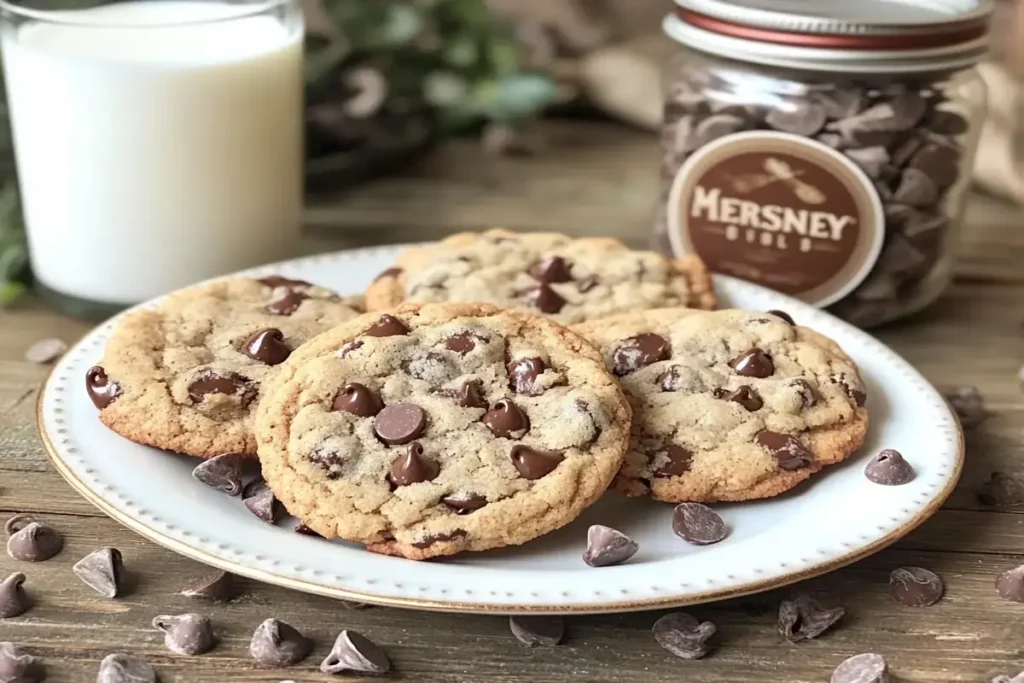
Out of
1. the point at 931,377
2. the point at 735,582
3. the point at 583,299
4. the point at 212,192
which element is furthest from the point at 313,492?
the point at 931,377

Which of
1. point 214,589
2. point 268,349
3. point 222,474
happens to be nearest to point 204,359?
point 268,349

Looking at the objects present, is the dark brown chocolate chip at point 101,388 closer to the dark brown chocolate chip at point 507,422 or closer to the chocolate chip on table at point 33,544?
the chocolate chip on table at point 33,544

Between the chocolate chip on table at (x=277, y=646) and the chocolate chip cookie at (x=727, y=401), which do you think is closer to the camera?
the chocolate chip on table at (x=277, y=646)

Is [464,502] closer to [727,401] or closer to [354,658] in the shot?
[354,658]

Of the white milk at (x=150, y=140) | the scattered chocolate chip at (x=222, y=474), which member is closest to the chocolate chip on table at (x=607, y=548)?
the scattered chocolate chip at (x=222, y=474)

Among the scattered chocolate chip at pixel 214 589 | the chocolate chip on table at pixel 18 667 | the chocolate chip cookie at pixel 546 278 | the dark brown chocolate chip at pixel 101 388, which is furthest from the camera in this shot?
the chocolate chip cookie at pixel 546 278
